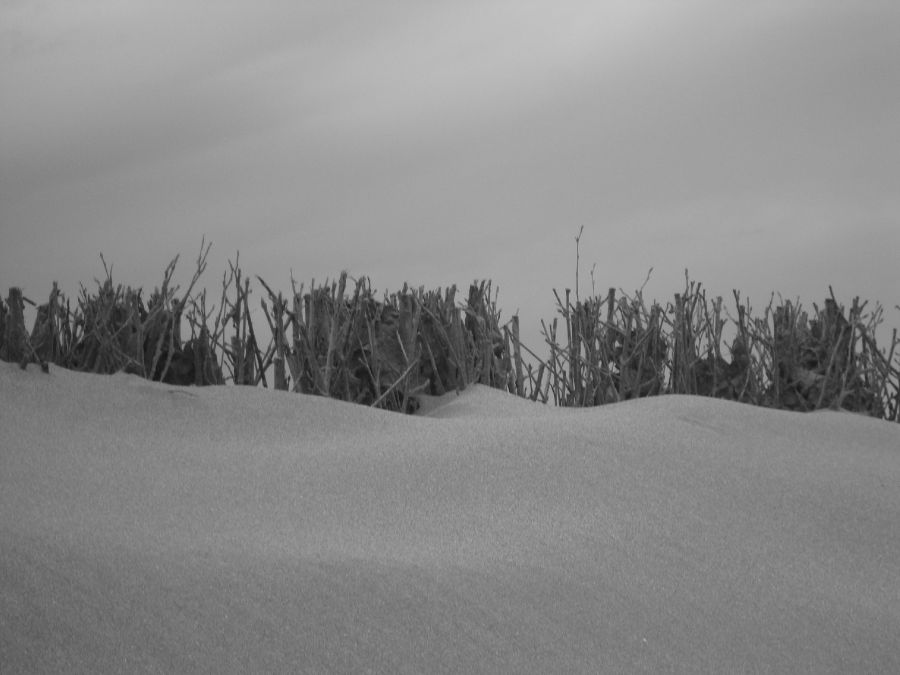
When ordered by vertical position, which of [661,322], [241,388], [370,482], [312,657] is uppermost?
[661,322]

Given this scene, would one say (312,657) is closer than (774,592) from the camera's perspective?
Yes

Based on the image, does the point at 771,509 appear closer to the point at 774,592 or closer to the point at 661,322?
the point at 774,592

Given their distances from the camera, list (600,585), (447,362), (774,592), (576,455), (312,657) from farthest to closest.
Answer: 1. (447,362)
2. (576,455)
3. (774,592)
4. (600,585)
5. (312,657)

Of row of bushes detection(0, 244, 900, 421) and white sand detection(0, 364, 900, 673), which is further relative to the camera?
row of bushes detection(0, 244, 900, 421)

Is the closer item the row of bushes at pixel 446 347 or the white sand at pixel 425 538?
the white sand at pixel 425 538

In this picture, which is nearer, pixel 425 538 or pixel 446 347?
pixel 425 538

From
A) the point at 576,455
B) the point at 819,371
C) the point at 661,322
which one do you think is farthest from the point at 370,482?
the point at 819,371

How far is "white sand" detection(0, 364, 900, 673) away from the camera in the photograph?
2.21 meters

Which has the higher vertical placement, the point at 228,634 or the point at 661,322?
the point at 661,322

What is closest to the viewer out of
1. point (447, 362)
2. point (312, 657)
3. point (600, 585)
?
point (312, 657)

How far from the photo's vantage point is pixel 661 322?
197 inches

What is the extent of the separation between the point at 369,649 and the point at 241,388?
1946 mm

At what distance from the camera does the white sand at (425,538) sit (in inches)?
86.9

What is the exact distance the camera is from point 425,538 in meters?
A: 2.80
